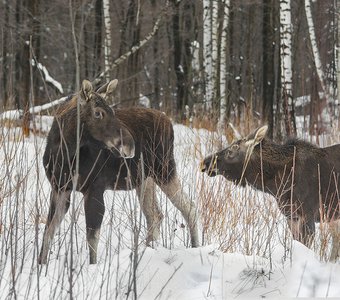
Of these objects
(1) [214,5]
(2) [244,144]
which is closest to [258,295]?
(2) [244,144]

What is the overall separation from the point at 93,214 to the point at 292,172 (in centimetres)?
194

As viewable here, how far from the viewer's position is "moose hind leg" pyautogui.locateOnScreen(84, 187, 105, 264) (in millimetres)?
4523

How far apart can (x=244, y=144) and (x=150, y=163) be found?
3.42 feet

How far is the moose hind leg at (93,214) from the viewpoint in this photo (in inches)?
178

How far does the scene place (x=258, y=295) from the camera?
12.3 ft

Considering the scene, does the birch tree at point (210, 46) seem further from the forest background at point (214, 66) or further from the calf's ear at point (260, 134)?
the calf's ear at point (260, 134)

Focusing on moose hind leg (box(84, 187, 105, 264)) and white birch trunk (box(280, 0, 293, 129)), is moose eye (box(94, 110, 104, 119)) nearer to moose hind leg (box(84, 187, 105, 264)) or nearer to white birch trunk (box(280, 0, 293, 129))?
moose hind leg (box(84, 187, 105, 264))

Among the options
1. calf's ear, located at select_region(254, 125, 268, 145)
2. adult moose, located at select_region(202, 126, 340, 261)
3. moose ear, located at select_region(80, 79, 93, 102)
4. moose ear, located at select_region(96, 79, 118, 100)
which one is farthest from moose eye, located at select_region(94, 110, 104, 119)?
calf's ear, located at select_region(254, 125, 268, 145)

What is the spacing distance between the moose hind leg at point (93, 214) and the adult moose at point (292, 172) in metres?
1.21

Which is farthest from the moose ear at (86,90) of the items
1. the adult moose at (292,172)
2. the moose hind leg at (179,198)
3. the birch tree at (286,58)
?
the birch tree at (286,58)

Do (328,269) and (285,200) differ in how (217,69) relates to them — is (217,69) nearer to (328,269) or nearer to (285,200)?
(285,200)

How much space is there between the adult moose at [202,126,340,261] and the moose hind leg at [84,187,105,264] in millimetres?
1207

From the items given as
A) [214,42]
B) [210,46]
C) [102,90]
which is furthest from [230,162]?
[210,46]

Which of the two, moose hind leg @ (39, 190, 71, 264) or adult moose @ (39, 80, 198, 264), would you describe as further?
adult moose @ (39, 80, 198, 264)
